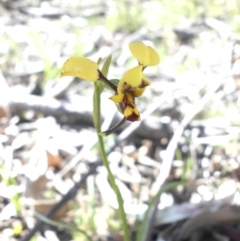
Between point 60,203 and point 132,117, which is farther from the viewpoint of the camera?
point 60,203

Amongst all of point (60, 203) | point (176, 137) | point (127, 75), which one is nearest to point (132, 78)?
point (127, 75)

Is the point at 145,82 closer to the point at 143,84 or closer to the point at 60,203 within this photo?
the point at 143,84

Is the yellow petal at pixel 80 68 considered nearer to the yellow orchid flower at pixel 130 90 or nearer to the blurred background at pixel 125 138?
the yellow orchid flower at pixel 130 90

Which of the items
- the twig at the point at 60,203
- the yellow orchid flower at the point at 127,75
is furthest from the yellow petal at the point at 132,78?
the twig at the point at 60,203

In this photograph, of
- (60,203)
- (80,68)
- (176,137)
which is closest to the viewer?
(80,68)

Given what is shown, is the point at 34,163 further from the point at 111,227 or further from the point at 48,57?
the point at 48,57

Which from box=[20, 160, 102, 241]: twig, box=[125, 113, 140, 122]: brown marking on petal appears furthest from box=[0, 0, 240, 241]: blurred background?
box=[125, 113, 140, 122]: brown marking on petal
